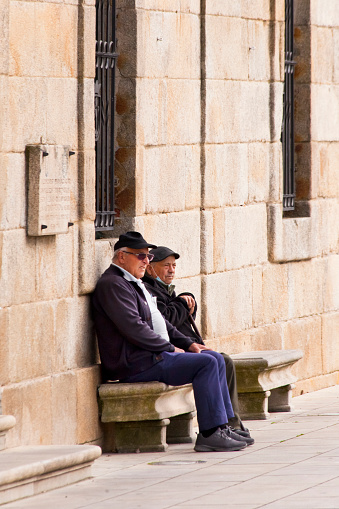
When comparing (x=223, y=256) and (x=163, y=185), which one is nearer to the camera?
(x=163, y=185)

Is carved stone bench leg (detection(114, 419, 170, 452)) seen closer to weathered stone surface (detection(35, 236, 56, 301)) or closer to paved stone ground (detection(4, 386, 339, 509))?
paved stone ground (detection(4, 386, 339, 509))

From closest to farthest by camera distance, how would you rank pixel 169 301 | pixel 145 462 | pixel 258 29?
pixel 145 462, pixel 169 301, pixel 258 29

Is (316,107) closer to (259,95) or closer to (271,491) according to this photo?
(259,95)

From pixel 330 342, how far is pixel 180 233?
3.84 meters

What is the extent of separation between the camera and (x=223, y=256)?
11586mm

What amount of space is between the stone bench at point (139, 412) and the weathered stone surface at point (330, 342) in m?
4.45

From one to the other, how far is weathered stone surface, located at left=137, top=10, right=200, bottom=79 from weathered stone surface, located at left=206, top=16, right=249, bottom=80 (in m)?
0.18

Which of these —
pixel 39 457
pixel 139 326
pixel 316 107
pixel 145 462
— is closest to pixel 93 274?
pixel 139 326

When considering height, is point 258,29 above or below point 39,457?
above

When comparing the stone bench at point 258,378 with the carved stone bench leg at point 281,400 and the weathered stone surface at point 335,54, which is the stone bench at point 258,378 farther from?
the weathered stone surface at point 335,54

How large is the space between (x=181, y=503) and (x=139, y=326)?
198 centimetres

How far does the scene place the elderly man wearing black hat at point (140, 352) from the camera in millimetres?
9141

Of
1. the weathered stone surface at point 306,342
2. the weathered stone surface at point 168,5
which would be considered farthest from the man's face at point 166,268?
the weathered stone surface at point 306,342

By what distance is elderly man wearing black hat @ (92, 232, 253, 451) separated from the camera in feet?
30.0
